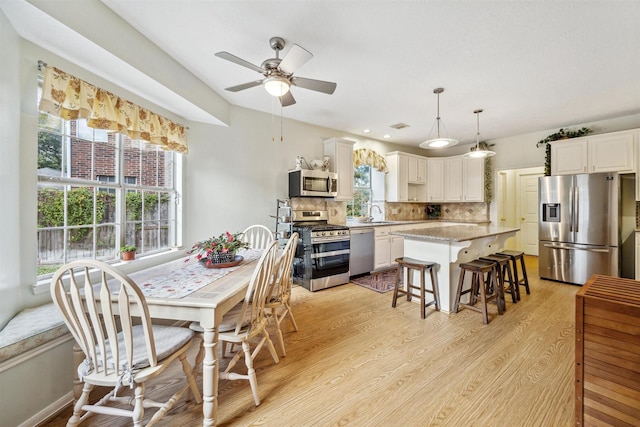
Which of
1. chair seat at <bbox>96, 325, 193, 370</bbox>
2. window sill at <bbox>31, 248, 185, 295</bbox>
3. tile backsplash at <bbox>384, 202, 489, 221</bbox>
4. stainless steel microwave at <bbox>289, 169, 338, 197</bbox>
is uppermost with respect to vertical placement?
stainless steel microwave at <bbox>289, 169, 338, 197</bbox>

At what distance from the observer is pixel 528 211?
624 centimetres

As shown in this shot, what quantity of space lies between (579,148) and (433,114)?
238 centimetres

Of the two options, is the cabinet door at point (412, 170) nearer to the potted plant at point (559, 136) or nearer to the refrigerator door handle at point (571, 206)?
the potted plant at point (559, 136)

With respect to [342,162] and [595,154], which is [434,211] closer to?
[595,154]

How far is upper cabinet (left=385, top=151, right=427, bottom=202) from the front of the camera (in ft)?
17.9

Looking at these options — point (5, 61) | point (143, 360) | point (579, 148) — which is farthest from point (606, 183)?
point (5, 61)

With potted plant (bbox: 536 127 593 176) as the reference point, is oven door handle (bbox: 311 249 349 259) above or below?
below

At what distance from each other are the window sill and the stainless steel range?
5.29 feet

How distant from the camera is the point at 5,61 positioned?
152cm

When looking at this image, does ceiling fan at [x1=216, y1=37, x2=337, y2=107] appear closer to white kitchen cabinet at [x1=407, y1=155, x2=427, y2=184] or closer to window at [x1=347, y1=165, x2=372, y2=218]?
window at [x1=347, y1=165, x2=372, y2=218]

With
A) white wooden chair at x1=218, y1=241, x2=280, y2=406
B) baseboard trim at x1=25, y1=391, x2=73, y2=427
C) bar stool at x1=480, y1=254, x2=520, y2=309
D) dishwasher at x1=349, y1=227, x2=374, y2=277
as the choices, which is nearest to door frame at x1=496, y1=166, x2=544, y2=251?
bar stool at x1=480, y1=254, x2=520, y2=309

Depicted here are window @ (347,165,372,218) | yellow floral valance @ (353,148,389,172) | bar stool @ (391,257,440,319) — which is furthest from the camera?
window @ (347,165,372,218)

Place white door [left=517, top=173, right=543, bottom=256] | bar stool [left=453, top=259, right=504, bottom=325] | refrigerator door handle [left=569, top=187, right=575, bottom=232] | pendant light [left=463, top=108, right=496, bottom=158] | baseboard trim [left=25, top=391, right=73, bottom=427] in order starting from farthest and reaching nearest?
white door [left=517, top=173, right=543, bottom=256]
refrigerator door handle [left=569, top=187, right=575, bottom=232]
pendant light [left=463, top=108, right=496, bottom=158]
bar stool [left=453, top=259, right=504, bottom=325]
baseboard trim [left=25, top=391, right=73, bottom=427]

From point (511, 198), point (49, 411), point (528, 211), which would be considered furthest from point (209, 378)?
point (528, 211)
